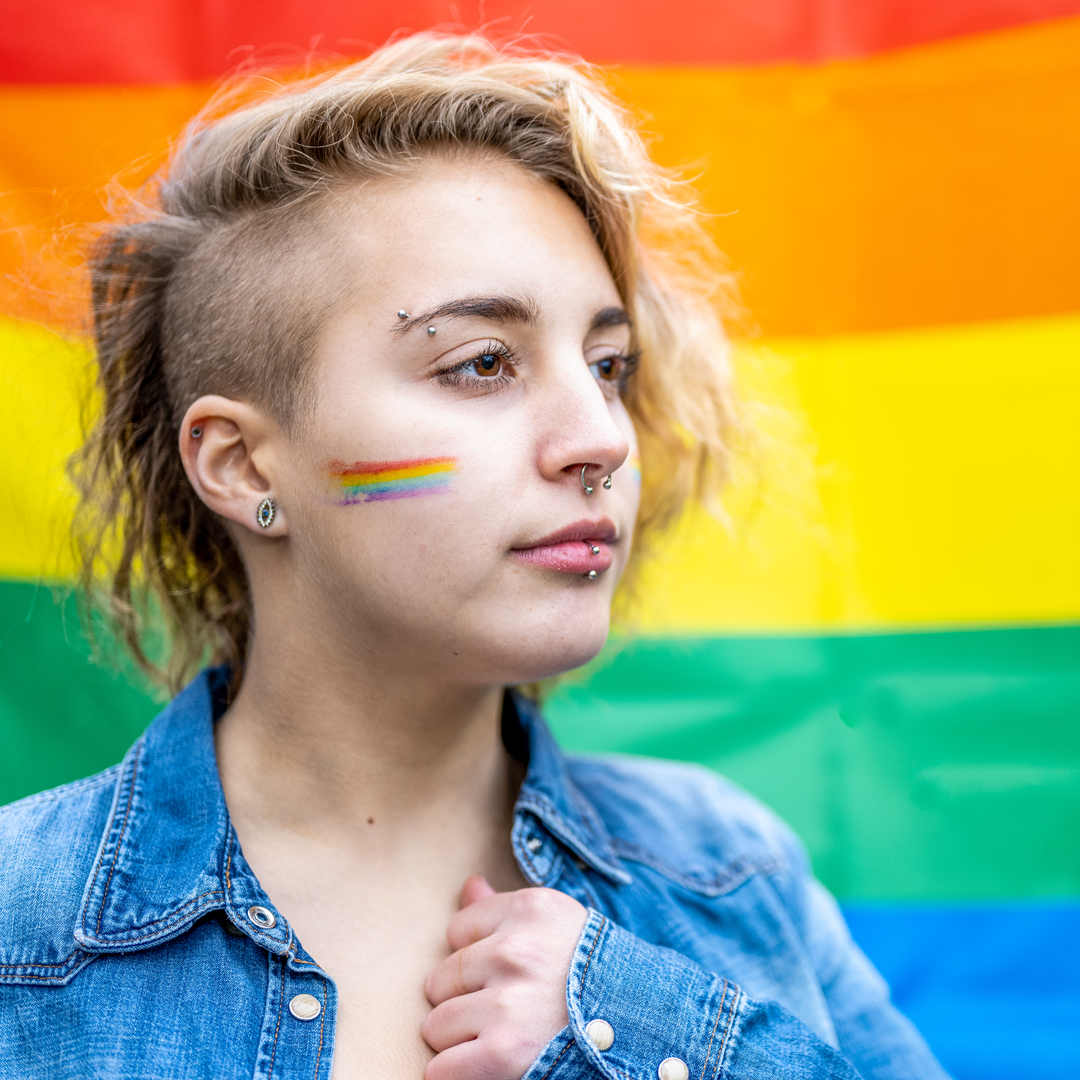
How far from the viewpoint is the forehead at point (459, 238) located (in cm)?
153

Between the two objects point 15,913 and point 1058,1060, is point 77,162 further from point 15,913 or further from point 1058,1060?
point 1058,1060

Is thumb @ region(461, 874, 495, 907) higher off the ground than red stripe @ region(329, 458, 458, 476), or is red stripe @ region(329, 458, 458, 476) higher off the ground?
A: red stripe @ region(329, 458, 458, 476)

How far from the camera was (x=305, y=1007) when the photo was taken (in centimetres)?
142

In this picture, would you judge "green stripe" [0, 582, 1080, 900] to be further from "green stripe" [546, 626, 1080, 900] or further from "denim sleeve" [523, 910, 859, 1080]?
"denim sleeve" [523, 910, 859, 1080]

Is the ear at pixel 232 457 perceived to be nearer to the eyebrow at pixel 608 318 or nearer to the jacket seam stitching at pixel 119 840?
the jacket seam stitching at pixel 119 840

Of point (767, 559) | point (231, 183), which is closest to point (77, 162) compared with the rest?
point (231, 183)

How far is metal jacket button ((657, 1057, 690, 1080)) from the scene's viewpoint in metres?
1.43

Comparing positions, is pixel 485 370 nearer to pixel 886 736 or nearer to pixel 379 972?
pixel 379 972

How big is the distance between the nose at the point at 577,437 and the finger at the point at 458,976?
65 cm

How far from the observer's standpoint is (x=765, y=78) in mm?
2387

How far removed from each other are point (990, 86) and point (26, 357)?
1.99 meters

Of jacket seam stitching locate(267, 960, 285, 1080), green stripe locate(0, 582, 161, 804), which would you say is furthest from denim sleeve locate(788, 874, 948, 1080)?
green stripe locate(0, 582, 161, 804)

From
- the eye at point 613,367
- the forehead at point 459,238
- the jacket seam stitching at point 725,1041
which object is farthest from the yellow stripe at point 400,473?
the jacket seam stitching at point 725,1041

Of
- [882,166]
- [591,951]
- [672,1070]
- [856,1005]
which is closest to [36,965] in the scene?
[591,951]
